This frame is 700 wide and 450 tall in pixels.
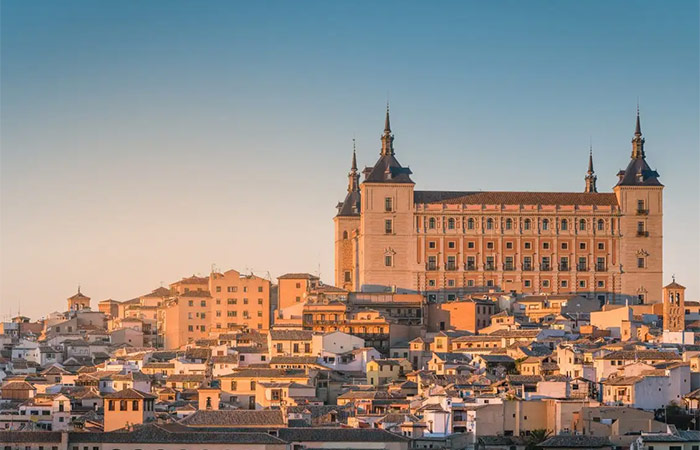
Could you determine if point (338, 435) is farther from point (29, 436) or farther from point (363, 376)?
point (363, 376)

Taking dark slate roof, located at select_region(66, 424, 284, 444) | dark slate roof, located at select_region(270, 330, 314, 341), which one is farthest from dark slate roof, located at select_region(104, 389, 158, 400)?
dark slate roof, located at select_region(270, 330, 314, 341)

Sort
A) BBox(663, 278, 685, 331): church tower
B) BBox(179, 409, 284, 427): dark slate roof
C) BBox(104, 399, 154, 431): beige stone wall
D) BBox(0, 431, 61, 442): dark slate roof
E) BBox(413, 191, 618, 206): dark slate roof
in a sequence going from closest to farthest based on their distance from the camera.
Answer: BBox(0, 431, 61, 442): dark slate roof
BBox(179, 409, 284, 427): dark slate roof
BBox(104, 399, 154, 431): beige stone wall
BBox(663, 278, 685, 331): church tower
BBox(413, 191, 618, 206): dark slate roof

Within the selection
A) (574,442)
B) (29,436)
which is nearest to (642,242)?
(574,442)

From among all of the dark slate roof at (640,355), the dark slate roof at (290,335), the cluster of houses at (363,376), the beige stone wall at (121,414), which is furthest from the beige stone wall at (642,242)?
the beige stone wall at (121,414)

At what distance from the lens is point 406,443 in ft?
199

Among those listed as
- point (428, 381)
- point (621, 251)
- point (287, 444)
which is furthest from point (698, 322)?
point (287, 444)

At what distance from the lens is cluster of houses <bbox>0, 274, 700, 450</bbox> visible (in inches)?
2473

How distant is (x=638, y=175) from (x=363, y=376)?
3435 centimetres

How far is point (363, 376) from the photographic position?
82750mm

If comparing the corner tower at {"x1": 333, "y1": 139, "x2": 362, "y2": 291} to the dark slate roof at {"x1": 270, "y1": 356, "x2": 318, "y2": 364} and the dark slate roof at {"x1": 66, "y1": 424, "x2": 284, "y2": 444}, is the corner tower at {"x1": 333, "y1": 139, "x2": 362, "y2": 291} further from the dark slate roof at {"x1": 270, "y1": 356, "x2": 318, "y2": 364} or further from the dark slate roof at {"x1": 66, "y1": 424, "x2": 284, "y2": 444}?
the dark slate roof at {"x1": 66, "y1": 424, "x2": 284, "y2": 444}

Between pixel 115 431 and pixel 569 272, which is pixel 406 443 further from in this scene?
pixel 569 272

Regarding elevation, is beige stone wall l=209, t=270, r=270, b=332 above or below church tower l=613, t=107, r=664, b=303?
below

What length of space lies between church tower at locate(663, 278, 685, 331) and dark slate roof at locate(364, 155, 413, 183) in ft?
67.7

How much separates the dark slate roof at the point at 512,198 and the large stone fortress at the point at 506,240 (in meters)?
0.09
